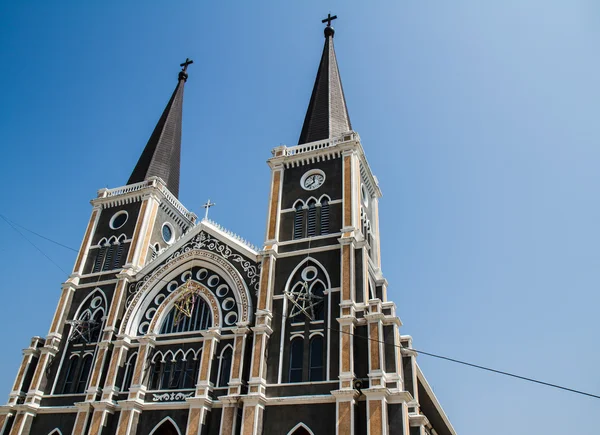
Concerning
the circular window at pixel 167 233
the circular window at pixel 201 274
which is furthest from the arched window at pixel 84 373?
the circular window at pixel 167 233

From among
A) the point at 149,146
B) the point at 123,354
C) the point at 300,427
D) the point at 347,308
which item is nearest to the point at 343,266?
the point at 347,308

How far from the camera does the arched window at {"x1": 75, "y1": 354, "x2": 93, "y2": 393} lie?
2669cm

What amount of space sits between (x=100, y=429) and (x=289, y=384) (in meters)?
9.11

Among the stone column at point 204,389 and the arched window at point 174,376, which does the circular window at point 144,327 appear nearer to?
the arched window at point 174,376

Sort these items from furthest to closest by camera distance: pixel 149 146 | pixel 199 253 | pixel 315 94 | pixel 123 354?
pixel 149 146
pixel 315 94
pixel 199 253
pixel 123 354

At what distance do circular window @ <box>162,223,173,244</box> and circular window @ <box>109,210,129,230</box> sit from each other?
2.47m

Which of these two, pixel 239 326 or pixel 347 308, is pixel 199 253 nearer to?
pixel 239 326

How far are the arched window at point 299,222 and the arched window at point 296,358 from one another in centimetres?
572

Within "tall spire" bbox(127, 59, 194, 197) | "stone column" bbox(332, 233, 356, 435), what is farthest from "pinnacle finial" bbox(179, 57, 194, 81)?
"stone column" bbox(332, 233, 356, 435)

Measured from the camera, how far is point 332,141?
29312 millimetres

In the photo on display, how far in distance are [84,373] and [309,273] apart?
42.5ft

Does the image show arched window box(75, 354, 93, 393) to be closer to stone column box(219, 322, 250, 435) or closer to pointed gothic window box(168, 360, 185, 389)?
pointed gothic window box(168, 360, 185, 389)

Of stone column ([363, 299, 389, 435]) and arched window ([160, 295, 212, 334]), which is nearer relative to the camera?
stone column ([363, 299, 389, 435])

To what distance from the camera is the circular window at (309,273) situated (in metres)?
25.2
